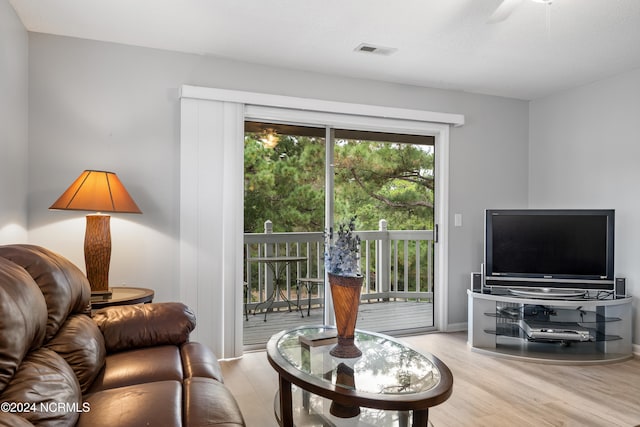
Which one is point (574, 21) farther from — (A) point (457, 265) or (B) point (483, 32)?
(A) point (457, 265)

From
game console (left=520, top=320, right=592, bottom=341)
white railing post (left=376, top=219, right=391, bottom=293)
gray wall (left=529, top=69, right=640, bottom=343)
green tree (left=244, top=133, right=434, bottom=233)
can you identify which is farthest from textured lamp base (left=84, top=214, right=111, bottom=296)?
gray wall (left=529, top=69, right=640, bottom=343)

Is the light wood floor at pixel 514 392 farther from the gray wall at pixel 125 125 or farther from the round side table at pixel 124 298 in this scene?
the gray wall at pixel 125 125

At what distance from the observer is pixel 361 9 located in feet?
8.79

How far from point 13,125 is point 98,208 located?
747mm

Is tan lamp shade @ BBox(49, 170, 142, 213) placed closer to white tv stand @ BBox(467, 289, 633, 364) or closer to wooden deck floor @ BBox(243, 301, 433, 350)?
wooden deck floor @ BBox(243, 301, 433, 350)

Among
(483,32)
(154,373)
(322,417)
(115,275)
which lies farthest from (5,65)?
(483,32)

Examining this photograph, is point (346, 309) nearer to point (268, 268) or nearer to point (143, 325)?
point (143, 325)

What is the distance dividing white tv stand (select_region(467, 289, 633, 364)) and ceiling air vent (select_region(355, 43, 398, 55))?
215cm

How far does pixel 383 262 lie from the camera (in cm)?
436

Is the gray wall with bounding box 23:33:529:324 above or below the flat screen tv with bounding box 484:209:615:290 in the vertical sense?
above

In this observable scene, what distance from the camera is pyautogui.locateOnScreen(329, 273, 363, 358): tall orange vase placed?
7.34 feet

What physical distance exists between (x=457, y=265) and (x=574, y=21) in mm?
2401

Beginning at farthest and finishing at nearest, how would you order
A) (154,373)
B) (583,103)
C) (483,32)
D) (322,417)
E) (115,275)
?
(583,103) < (115,275) < (483,32) < (322,417) < (154,373)

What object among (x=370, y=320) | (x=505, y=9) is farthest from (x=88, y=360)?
(x=370, y=320)
